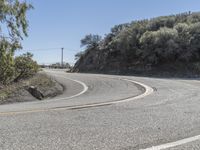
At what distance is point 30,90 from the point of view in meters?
19.7

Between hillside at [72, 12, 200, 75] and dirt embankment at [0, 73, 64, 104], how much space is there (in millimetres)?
15445

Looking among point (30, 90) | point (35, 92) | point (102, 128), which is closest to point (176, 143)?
point (102, 128)

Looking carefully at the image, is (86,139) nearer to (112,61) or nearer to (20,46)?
(20,46)

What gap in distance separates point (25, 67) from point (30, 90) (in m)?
3.51

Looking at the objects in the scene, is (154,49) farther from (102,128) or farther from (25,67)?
(102,128)

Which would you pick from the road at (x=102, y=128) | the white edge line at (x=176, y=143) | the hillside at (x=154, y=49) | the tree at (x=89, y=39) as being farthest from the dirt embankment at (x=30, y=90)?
the tree at (x=89, y=39)

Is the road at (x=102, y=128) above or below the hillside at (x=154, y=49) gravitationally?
below

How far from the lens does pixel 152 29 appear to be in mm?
42750

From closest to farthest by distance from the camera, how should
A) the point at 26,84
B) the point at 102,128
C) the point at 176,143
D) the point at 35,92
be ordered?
the point at 176,143 → the point at 102,128 → the point at 35,92 → the point at 26,84

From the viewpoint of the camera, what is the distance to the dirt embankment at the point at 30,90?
1847cm

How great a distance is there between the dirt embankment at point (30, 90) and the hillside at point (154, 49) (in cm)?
1545

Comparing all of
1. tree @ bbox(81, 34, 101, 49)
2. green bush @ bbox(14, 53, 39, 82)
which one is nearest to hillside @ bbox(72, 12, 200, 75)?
tree @ bbox(81, 34, 101, 49)

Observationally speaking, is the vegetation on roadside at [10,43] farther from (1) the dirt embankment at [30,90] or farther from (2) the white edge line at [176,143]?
(2) the white edge line at [176,143]

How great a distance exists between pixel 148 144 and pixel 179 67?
2912 cm
